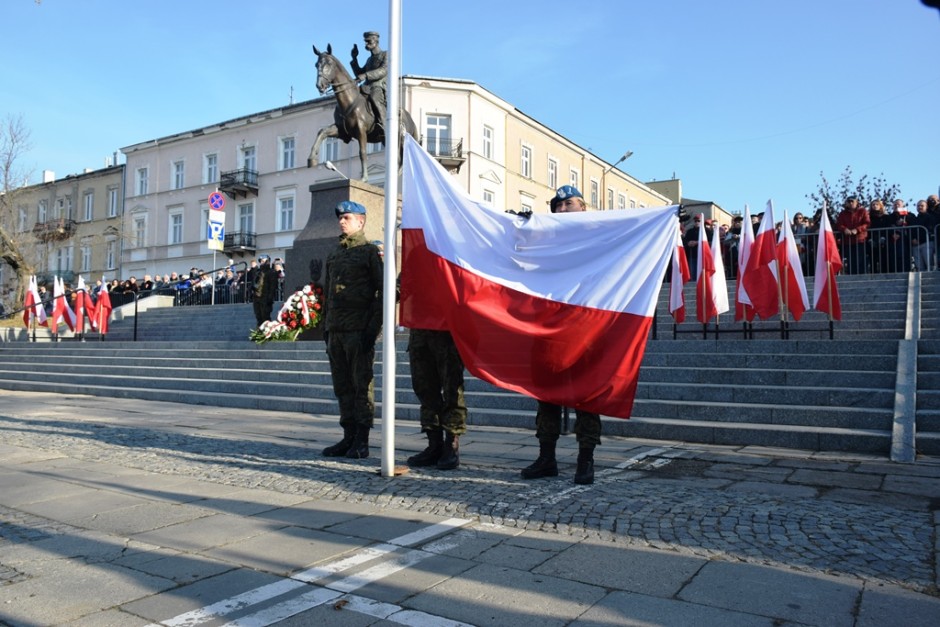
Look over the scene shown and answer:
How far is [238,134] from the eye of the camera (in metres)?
45.6

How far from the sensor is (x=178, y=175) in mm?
48688

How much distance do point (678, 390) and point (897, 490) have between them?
3.66m

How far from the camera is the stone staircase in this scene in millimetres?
7191

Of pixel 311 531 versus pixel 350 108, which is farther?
pixel 350 108

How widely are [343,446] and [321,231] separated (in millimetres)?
8262

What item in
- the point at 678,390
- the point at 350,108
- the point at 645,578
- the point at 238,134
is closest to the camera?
the point at 645,578

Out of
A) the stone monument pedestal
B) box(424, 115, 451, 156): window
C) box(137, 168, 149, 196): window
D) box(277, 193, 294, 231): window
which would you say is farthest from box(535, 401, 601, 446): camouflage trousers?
box(137, 168, 149, 196): window

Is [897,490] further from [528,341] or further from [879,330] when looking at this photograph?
[879,330]

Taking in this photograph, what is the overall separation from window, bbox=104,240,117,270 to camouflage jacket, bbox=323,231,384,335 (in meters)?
51.0

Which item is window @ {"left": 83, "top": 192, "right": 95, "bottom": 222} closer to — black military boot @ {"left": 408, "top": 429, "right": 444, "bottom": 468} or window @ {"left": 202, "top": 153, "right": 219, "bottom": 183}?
window @ {"left": 202, "top": 153, "right": 219, "bottom": 183}

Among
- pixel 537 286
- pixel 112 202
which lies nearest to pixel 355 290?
pixel 537 286

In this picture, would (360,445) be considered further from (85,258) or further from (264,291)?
(85,258)

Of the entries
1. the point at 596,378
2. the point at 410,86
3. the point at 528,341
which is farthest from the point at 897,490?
the point at 410,86

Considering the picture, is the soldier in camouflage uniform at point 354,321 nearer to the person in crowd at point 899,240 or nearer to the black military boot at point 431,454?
the black military boot at point 431,454
